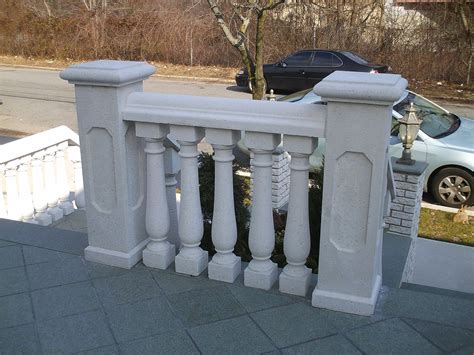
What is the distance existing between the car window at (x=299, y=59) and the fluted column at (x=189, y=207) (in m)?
15.2

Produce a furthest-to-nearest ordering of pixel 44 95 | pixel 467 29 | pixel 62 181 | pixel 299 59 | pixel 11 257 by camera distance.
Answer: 1. pixel 467 29
2. pixel 299 59
3. pixel 44 95
4. pixel 62 181
5. pixel 11 257

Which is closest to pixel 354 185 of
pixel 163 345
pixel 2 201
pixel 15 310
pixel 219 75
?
pixel 163 345

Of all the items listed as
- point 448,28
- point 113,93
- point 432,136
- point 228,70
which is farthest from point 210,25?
point 113,93

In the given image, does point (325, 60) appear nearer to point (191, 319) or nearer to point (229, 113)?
point (229, 113)

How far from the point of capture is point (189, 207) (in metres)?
3.34

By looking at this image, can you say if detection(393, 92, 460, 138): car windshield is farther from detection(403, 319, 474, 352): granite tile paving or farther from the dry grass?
the dry grass

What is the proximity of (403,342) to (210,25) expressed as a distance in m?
23.1

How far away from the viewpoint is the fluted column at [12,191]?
5.09 m

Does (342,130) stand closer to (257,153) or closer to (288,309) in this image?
(257,153)

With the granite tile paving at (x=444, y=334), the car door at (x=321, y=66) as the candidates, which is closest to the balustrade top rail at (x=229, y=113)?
the granite tile paving at (x=444, y=334)

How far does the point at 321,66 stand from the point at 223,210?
Answer: 15045mm

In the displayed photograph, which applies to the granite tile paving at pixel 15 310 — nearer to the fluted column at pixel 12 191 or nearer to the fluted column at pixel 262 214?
the fluted column at pixel 262 214

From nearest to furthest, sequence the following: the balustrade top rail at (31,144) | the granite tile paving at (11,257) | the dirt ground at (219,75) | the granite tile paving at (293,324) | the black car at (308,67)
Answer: the granite tile paving at (293,324)
the granite tile paving at (11,257)
the balustrade top rail at (31,144)
the black car at (308,67)
the dirt ground at (219,75)

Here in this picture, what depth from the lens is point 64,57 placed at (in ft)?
90.8
